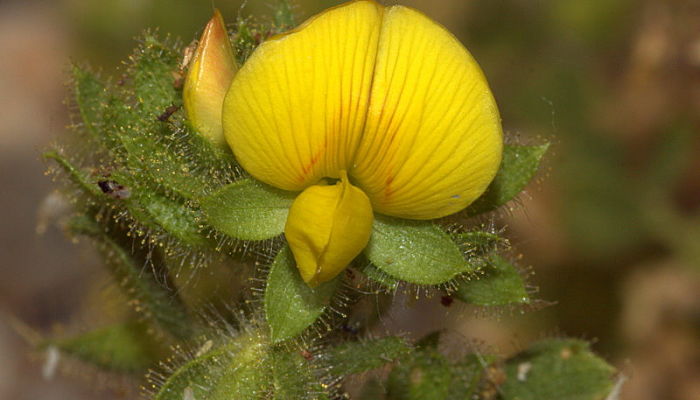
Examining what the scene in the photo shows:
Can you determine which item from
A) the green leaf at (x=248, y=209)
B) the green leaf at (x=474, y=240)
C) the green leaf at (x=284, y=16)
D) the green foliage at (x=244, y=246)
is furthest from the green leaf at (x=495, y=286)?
the green leaf at (x=284, y=16)

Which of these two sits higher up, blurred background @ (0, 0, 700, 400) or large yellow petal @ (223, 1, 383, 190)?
large yellow petal @ (223, 1, 383, 190)

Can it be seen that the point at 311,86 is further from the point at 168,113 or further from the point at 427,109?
the point at 168,113

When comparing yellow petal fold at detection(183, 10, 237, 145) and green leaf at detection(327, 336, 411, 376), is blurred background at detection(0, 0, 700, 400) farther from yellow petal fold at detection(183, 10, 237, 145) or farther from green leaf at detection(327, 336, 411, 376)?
yellow petal fold at detection(183, 10, 237, 145)

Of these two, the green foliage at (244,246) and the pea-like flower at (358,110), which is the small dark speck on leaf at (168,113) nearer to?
the green foliage at (244,246)

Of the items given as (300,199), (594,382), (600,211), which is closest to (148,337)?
(300,199)

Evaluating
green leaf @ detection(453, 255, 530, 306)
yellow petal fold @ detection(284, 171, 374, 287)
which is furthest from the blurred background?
yellow petal fold @ detection(284, 171, 374, 287)
